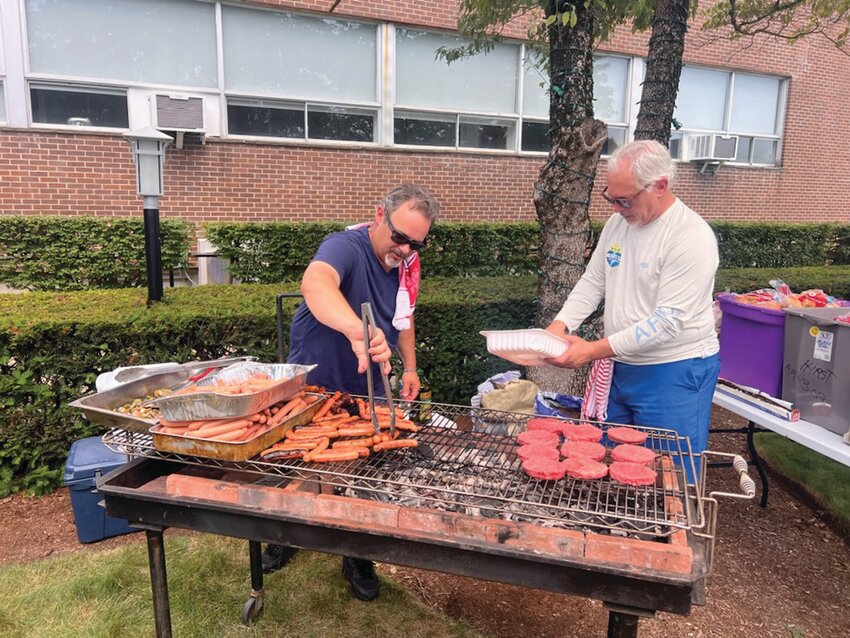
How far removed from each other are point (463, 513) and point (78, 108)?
28.9 ft

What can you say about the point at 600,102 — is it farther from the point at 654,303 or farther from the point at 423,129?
the point at 654,303

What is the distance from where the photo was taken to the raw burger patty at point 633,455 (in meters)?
1.99

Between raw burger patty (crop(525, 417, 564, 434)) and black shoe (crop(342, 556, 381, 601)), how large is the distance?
1.30 meters

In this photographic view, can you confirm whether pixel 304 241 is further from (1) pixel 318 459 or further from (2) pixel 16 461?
(1) pixel 318 459

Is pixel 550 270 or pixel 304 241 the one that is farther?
pixel 304 241

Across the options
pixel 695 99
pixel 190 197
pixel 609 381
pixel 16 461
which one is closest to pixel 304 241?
pixel 190 197

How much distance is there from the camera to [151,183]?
461 centimetres

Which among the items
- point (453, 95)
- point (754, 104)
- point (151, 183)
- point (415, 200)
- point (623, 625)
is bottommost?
point (623, 625)

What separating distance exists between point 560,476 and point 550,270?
2846 millimetres

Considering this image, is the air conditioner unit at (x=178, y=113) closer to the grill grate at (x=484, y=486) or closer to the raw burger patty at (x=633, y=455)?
the grill grate at (x=484, y=486)

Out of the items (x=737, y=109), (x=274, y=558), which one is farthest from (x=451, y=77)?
(x=274, y=558)

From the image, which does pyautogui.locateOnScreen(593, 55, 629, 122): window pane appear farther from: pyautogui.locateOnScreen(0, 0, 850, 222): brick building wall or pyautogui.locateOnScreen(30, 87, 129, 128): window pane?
pyautogui.locateOnScreen(30, 87, 129, 128): window pane

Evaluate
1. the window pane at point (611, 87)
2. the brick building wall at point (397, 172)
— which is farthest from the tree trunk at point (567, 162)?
the window pane at point (611, 87)

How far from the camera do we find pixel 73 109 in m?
8.27
